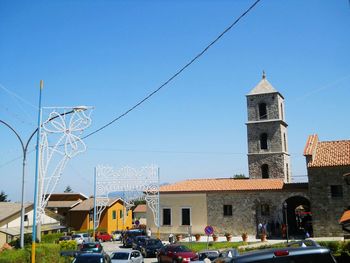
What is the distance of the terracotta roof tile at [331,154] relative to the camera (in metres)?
33.3

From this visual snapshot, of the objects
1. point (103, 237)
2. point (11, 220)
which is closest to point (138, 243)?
point (11, 220)

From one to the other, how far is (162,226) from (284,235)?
13.0 metres

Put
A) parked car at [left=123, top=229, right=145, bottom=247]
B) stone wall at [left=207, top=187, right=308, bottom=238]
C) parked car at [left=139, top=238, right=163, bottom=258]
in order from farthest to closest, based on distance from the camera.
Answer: stone wall at [left=207, top=187, right=308, bottom=238] → parked car at [left=123, top=229, right=145, bottom=247] → parked car at [left=139, top=238, right=163, bottom=258]

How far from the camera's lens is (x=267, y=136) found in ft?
146

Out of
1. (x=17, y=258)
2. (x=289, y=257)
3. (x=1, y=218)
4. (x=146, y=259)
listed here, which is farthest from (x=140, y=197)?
(x=289, y=257)

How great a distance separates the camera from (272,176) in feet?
142

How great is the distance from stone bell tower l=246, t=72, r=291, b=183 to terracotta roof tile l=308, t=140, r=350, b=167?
6.64m

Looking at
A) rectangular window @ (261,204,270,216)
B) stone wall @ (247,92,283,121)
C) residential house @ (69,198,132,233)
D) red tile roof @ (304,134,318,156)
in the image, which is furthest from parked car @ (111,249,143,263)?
residential house @ (69,198,132,233)

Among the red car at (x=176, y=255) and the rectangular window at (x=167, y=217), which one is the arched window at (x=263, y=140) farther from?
the red car at (x=176, y=255)

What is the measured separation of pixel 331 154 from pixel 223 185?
1119cm

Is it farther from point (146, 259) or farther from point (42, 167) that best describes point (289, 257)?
point (146, 259)

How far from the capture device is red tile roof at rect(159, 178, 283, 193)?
122ft

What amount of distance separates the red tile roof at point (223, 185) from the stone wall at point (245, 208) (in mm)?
512

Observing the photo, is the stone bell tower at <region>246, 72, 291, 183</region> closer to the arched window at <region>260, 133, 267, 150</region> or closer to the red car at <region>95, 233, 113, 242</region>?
the arched window at <region>260, 133, 267, 150</region>
